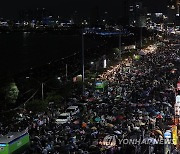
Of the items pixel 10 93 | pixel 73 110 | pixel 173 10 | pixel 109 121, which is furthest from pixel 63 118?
pixel 173 10

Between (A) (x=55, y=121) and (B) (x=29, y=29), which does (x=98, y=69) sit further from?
(B) (x=29, y=29)

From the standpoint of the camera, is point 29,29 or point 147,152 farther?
point 29,29

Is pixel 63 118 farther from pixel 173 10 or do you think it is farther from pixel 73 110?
pixel 173 10

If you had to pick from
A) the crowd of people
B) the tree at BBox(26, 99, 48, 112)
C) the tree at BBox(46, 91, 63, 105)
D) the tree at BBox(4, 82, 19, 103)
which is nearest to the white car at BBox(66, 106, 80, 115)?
the crowd of people

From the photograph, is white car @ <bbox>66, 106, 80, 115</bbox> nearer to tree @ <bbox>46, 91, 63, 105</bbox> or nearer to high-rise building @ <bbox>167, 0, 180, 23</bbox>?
tree @ <bbox>46, 91, 63, 105</bbox>

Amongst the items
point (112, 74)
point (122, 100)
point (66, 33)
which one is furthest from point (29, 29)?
point (122, 100)

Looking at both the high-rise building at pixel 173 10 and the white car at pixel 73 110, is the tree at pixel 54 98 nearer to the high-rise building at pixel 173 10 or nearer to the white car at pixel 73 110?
the white car at pixel 73 110

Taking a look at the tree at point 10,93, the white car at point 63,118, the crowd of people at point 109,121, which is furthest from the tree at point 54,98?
the white car at point 63,118
